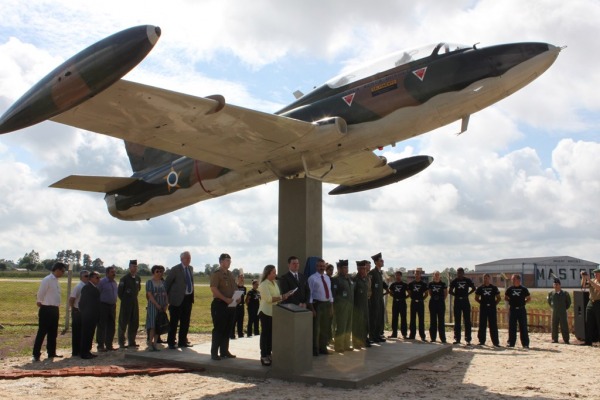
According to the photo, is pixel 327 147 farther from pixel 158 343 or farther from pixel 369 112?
pixel 158 343

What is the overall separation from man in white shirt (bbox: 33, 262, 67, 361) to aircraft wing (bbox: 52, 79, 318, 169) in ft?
8.94

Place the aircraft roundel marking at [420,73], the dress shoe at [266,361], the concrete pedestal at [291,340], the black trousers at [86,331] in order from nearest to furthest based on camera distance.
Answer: the concrete pedestal at [291,340]
the dress shoe at [266,361]
the aircraft roundel marking at [420,73]
the black trousers at [86,331]

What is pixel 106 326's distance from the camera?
1069cm

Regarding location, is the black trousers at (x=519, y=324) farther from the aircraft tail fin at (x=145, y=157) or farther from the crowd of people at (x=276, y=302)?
the aircraft tail fin at (x=145, y=157)

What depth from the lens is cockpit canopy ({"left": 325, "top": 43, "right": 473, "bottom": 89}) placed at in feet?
30.9

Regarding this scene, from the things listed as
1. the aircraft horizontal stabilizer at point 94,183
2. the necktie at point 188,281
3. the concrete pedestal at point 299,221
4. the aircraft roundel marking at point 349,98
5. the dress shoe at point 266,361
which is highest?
the aircraft roundel marking at point 349,98

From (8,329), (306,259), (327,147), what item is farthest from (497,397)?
(8,329)

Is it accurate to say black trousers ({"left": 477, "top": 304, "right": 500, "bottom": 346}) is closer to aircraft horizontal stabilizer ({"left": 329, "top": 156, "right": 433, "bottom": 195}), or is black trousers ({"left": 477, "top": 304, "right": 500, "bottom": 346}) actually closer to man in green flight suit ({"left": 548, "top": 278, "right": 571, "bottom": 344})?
man in green flight suit ({"left": 548, "top": 278, "right": 571, "bottom": 344})

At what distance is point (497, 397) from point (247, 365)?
11.9 ft

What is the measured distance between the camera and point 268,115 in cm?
899

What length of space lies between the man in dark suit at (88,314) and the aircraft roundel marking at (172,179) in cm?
297

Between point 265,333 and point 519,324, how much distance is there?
666 centimetres

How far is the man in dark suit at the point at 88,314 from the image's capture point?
9.58 metres

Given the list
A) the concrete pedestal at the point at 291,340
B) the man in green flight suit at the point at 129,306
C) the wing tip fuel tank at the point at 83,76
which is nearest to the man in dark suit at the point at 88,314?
the man in green flight suit at the point at 129,306
